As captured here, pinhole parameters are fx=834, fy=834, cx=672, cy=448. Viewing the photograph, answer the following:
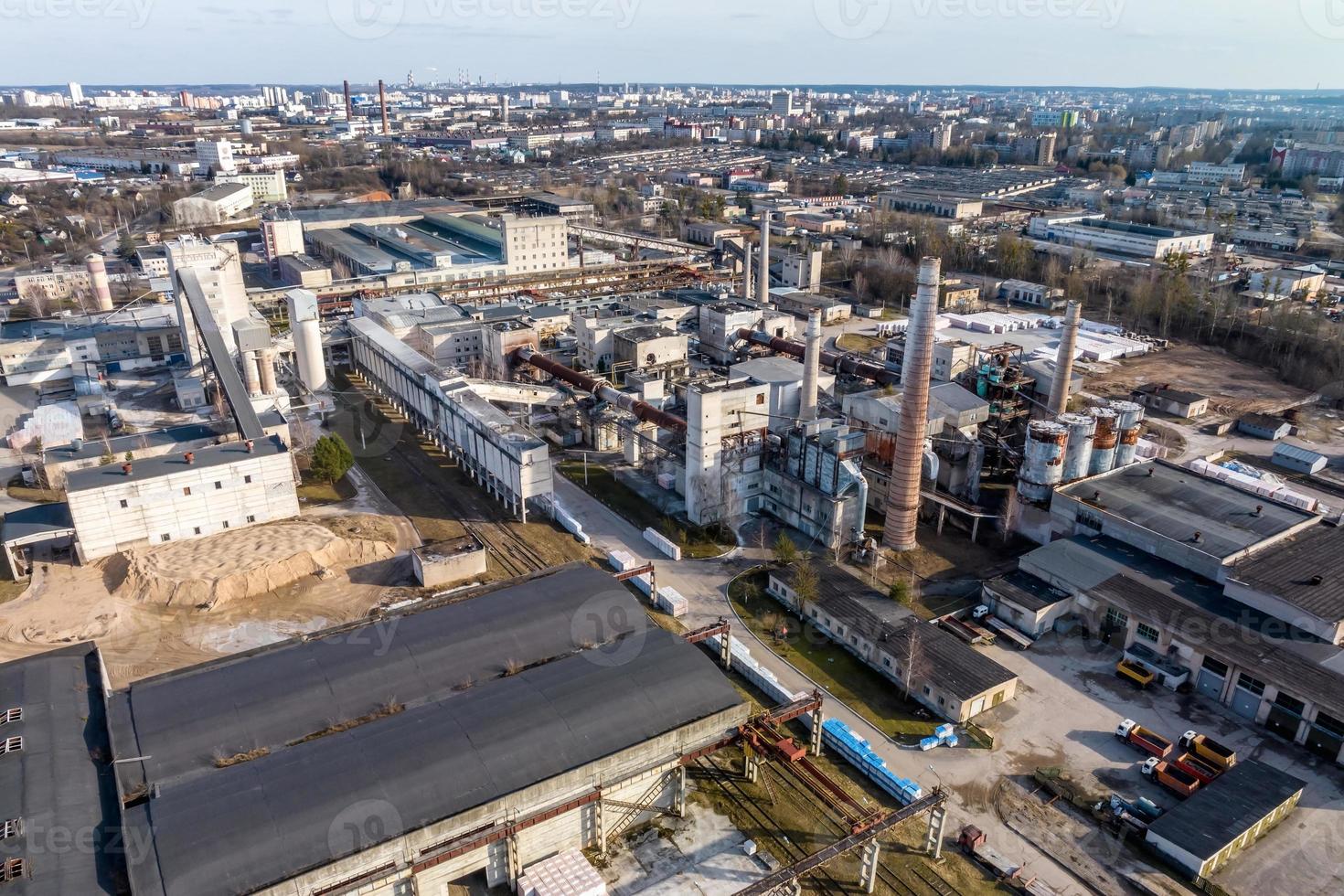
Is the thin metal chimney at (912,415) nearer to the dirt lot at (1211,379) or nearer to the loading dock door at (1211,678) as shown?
the loading dock door at (1211,678)

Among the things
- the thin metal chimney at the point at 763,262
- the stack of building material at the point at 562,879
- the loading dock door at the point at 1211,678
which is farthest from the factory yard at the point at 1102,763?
the thin metal chimney at the point at 763,262

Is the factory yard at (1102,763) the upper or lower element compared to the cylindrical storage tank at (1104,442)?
lower

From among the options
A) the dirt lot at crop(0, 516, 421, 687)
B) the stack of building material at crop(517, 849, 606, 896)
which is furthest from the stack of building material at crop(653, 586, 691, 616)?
the stack of building material at crop(517, 849, 606, 896)

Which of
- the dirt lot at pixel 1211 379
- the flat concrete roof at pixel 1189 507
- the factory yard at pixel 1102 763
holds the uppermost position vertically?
the flat concrete roof at pixel 1189 507

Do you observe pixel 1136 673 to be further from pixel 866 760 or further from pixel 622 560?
pixel 622 560

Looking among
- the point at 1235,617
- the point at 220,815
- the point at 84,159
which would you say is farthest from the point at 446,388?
the point at 84,159

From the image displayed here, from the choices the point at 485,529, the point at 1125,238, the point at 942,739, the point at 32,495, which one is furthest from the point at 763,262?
the point at 1125,238

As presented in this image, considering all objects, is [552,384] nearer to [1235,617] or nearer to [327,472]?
[327,472]
